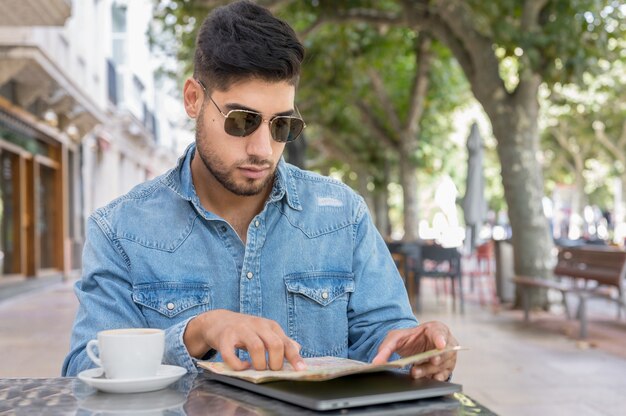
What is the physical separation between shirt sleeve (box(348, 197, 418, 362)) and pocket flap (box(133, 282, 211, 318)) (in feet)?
1.40

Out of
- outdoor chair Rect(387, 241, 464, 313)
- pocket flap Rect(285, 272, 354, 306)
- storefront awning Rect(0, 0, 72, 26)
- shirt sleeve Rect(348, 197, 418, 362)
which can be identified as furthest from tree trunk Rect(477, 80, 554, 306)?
pocket flap Rect(285, 272, 354, 306)

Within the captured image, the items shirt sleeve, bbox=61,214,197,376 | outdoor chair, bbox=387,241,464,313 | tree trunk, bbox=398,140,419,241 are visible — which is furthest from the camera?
tree trunk, bbox=398,140,419,241

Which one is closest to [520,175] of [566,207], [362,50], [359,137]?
[362,50]

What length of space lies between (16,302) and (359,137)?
15529 mm

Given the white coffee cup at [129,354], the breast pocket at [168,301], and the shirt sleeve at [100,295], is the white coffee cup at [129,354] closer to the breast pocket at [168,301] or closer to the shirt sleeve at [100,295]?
the shirt sleeve at [100,295]

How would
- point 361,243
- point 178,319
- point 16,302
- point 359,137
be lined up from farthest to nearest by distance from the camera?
point 359,137, point 16,302, point 361,243, point 178,319

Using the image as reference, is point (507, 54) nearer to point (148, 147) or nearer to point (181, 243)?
point (181, 243)

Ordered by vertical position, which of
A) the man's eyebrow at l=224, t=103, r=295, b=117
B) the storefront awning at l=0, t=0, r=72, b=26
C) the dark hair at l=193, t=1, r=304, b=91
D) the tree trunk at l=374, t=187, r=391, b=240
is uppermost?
the storefront awning at l=0, t=0, r=72, b=26

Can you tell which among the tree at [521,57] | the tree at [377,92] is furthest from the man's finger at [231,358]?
the tree at [377,92]

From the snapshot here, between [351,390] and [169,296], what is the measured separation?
82cm

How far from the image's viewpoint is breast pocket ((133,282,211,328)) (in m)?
2.05

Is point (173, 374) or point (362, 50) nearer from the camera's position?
point (173, 374)

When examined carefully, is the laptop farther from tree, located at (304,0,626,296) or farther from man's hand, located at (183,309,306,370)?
tree, located at (304,0,626,296)

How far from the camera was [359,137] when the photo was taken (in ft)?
89.8
